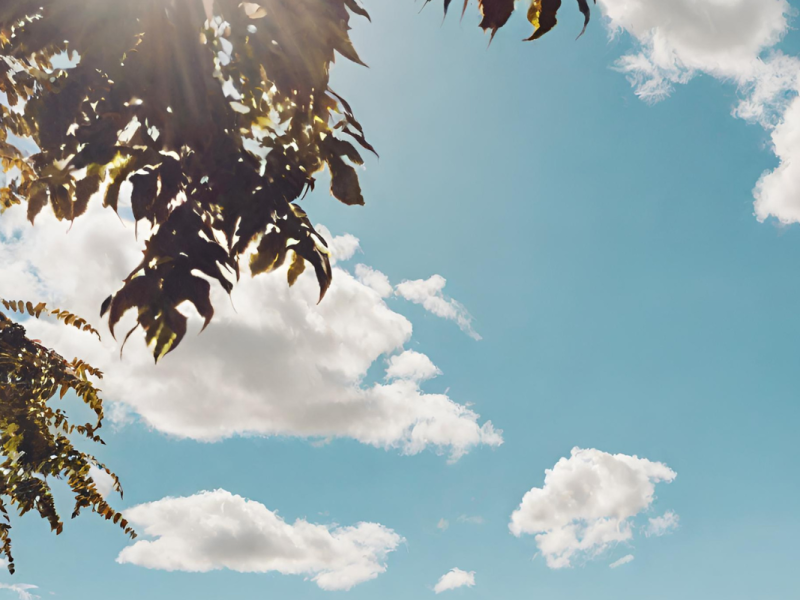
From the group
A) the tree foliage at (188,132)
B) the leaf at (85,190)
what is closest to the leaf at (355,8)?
the tree foliage at (188,132)

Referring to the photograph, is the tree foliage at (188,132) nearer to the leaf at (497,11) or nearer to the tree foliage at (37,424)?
the leaf at (497,11)

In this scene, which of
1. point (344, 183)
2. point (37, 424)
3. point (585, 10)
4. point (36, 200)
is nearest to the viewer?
point (585, 10)

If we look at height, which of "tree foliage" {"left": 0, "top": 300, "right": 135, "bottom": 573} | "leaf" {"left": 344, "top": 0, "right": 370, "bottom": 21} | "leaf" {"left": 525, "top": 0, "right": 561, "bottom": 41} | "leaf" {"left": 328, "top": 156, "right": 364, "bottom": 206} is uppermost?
"leaf" {"left": 344, "top": 0, "right": 370, "bottom": 21}

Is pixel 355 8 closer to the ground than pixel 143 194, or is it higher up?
higher up

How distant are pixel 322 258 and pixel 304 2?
1.48 m

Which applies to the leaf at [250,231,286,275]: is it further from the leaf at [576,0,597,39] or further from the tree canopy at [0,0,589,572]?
the leaf at [576,0,597,39]

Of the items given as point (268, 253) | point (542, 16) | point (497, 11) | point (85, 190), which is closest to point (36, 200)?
point (85, 190)

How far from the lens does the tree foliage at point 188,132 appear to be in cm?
293

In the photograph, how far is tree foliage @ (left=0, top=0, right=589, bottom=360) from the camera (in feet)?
9.61

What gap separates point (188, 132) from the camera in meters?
3.20

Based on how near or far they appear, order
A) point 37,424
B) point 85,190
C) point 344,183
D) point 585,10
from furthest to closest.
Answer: point 37,424
point 344,183
point 85,190
point 585,10

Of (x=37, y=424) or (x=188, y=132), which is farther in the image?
(x=37, y=424)

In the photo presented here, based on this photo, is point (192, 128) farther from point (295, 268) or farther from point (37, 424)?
point (37, 424)

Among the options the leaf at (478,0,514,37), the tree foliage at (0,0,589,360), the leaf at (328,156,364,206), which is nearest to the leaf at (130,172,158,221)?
the tree foliage at (0,0,589,360)
